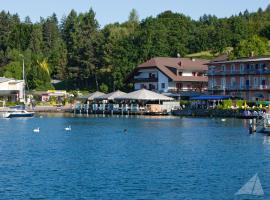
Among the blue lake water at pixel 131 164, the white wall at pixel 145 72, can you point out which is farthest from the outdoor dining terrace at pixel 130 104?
the blue lake water at pixel 131 164

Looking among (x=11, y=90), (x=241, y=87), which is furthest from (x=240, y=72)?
(x=11, y=90)

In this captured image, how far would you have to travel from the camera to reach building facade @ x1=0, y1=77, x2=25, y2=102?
128m

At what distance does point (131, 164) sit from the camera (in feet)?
138

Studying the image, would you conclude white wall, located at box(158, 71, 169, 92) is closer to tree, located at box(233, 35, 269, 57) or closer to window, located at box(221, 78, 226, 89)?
window, located at box(221, 78, 226, 89)

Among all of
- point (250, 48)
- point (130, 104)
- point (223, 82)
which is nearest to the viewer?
point (223, 82)

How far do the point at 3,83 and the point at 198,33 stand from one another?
59864 millimetres

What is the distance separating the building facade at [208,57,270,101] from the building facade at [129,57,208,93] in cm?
802

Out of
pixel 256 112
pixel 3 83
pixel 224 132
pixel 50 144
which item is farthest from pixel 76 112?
pixel 50 144

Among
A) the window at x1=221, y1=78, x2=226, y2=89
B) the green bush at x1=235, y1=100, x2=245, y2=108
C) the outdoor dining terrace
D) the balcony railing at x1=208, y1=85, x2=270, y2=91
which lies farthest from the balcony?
the green bush at x1=235, y1=100, x2=245, y2=108

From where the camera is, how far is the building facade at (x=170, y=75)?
390 feet

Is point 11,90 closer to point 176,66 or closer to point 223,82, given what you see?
point 176,66

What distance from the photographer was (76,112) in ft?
377

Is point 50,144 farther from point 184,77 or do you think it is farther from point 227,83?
point 184,77

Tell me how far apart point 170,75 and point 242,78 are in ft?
55.6
